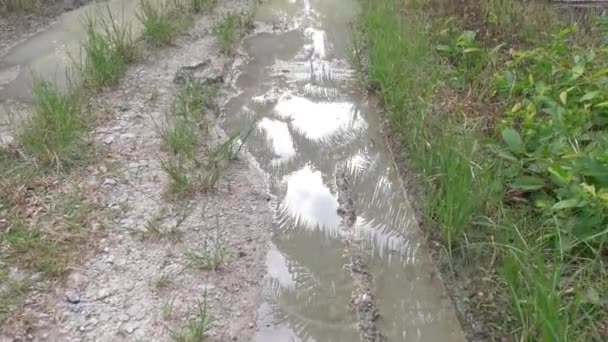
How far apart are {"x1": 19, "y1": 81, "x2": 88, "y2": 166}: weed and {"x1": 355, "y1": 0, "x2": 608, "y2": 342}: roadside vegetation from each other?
2095mm

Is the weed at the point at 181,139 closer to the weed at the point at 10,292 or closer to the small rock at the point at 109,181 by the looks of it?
the small rock at the point at 109,181

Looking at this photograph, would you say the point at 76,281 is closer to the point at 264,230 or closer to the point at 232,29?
the point at 264,230

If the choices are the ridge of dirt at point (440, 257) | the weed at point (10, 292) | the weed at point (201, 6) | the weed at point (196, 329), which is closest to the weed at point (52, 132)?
the weed at point (10, 292)

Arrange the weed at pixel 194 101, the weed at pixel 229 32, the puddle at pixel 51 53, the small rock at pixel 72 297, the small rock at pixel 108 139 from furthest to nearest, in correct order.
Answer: the weed at pixel 229 32 < the puddle at pixel 51 53 < the weed at pixel 194 101 < the small rock at pixel 108 139 < the small rock at pixel 72 297

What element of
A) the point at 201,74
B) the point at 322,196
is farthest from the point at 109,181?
the point at 201,74

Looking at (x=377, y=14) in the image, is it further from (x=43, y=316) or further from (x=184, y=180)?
(x=43, y=316)

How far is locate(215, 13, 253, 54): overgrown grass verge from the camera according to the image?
4940mm

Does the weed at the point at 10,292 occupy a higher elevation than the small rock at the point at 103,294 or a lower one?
higher

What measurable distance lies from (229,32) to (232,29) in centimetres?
13

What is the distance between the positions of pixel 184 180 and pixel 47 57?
2498 mm

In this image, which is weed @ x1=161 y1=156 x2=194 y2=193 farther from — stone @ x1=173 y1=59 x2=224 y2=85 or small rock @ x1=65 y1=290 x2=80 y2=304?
stone @ x1=173 y1=59 x2=224 y2=85

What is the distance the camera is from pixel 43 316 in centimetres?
237

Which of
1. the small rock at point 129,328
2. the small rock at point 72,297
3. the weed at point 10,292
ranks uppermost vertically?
the weed at point 10,292

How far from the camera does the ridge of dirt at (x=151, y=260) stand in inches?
93.0
